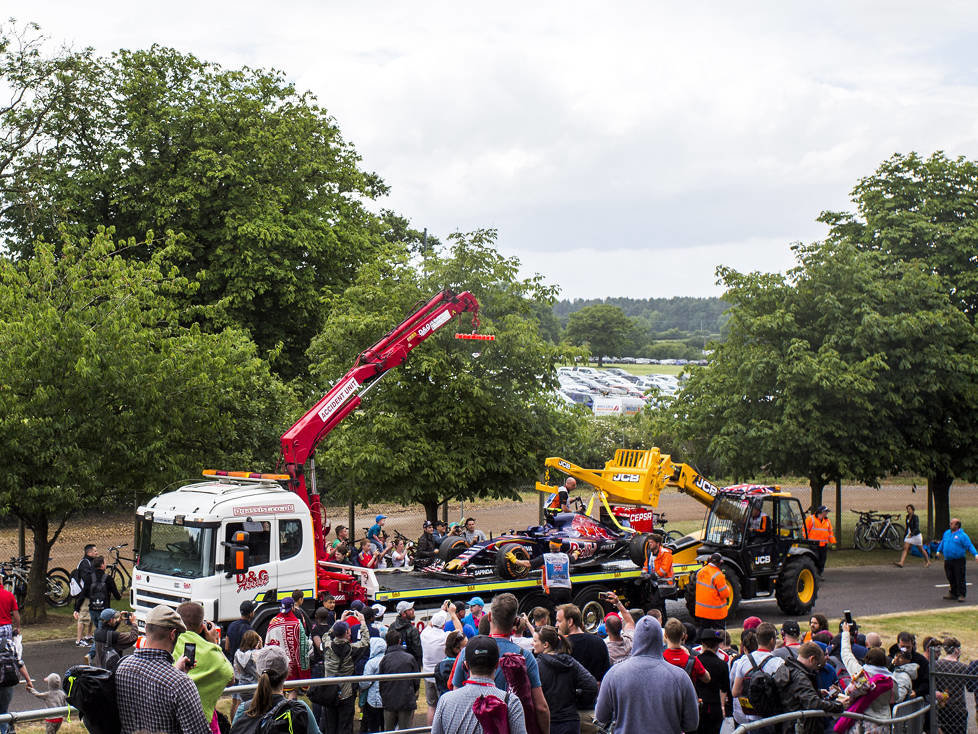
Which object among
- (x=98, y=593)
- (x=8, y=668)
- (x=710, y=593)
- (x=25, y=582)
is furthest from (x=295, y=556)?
(x=25, y=582)

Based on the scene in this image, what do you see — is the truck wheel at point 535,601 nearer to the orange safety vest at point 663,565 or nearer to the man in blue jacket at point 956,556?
the orange safety vest at point 663,565

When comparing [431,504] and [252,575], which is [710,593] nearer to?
[252,575]

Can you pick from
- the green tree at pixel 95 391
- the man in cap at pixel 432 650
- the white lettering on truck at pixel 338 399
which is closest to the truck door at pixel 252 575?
the white lettering on truck at pixel 338 399

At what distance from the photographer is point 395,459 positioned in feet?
70.5

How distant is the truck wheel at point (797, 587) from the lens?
1894 cm

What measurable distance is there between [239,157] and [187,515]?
18.8 metres

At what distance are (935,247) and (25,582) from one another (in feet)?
83.3

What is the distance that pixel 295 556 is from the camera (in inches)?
598

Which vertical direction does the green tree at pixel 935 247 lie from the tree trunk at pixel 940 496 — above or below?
above

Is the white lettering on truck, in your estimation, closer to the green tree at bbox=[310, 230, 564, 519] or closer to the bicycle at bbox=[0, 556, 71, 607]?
the green tree at bbox=[310, 230, 564, 519]

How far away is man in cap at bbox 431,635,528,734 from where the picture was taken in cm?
589

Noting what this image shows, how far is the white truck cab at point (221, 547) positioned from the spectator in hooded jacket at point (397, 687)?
4.88 meters

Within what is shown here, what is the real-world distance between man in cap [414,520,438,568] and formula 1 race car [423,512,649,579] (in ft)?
0.88

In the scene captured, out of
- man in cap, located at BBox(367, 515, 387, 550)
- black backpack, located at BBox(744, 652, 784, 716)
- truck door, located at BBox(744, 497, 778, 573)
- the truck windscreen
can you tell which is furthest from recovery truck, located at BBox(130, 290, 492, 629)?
truck door, located at BBox(744, 497, 778, 573)
